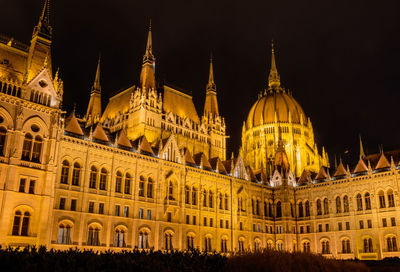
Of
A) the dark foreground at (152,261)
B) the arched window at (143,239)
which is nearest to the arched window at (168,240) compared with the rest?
the arched window at (143,239)

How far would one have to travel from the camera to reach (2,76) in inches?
1767

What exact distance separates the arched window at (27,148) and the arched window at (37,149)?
1.61 feet

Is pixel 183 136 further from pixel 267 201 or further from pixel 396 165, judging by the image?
pixel 396 165

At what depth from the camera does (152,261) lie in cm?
1723

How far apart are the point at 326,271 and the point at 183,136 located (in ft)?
173

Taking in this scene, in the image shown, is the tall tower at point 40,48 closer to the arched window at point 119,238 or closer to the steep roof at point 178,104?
the arched window at point 119,238

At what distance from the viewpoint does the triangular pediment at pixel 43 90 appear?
1831 inches

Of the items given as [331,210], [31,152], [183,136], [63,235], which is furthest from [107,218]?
[331,210]

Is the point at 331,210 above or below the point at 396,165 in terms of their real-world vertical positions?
below

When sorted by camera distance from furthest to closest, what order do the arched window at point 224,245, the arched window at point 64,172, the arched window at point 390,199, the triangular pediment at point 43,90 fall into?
the arched window at point 224,245 < the arched window at point 390,199 < the arched window at point 64,172 < the triangular pediment at point 43,90

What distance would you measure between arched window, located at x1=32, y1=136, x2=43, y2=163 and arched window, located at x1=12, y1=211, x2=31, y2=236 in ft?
21.1

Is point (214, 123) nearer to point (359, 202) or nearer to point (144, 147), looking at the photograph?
point (144, 147)

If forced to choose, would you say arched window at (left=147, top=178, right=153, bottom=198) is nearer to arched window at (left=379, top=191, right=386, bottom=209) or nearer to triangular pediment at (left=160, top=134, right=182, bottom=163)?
triangular pediment at (left=160, top=134, right=182, bottom=163)

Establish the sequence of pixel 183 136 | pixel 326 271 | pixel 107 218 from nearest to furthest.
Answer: pixel 326 271 < pixel 107 218 < pixel 183 136
